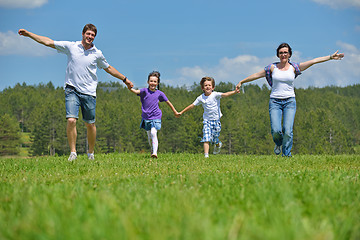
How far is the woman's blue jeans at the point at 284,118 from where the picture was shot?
33.0 feet

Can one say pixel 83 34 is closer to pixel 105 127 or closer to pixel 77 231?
pixel 77 231

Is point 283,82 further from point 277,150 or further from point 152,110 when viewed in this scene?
point 152,110

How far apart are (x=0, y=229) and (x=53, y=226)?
1.50 feet

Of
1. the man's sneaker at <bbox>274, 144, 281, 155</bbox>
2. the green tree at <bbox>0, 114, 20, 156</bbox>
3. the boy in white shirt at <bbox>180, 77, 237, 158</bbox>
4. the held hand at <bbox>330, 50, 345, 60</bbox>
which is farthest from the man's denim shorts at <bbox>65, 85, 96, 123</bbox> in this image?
the green tree at <bbox>0, 114, 20, 156</bbox>

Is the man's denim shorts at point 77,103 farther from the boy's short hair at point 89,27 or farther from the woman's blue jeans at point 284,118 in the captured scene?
the woman's blue jeans at point 284,118

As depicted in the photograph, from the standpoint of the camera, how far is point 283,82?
1004cm

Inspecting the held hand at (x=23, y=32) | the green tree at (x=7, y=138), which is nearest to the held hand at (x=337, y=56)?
the held hand at (x=23, y=32)

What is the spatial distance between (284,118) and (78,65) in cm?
597

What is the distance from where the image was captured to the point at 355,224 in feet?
8.05

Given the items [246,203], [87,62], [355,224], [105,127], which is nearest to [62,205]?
[246,203]

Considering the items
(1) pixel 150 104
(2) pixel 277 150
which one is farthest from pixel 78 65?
(2) pixel 277 150

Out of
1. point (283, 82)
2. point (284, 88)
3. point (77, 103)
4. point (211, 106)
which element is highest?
point (283, 82)

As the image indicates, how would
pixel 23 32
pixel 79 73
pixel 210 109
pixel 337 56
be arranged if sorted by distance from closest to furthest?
1. pixel 23 32
2. pixel 79 73
3. pixel 337 56
4. pixel 210 109

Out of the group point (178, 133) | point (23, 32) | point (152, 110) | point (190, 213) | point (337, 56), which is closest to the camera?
point (190, 213)
